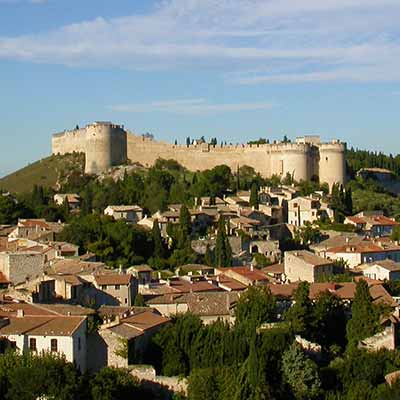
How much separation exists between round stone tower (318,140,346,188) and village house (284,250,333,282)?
2610 centimetres

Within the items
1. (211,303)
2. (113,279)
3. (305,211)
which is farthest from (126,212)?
(211,303)

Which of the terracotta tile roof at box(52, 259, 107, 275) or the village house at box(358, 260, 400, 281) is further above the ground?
the terracotta tile roof at box(52, 259, 107, 275)

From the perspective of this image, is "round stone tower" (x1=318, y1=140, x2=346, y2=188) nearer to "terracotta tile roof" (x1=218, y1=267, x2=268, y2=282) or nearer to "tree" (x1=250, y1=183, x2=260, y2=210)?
"tree" (x1=250, y1=183, x2=260, y2=210)

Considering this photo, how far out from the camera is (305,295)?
32.5 m

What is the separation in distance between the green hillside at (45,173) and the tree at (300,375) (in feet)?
156

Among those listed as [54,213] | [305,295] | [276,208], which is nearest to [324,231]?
[276,208]

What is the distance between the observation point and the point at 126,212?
2132 inches

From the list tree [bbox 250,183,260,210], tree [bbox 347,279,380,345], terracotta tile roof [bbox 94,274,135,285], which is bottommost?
tree [bbox 347,279,380,345]

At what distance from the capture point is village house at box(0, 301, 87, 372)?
26.4 metres

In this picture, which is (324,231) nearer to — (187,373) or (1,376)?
(187,373)

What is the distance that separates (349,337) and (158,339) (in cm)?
698

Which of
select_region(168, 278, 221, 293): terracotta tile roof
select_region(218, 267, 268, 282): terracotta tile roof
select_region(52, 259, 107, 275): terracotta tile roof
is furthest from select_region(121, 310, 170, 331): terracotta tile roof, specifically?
select_region(218, 267, 268, 282): terracotta tile roof

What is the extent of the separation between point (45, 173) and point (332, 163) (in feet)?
74.3

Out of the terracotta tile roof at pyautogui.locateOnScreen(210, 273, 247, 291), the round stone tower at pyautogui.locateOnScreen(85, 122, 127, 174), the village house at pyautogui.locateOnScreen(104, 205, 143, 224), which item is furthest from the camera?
the round stone tower at pyautogui.locateOnScreen(85, 122, 127, 174)
